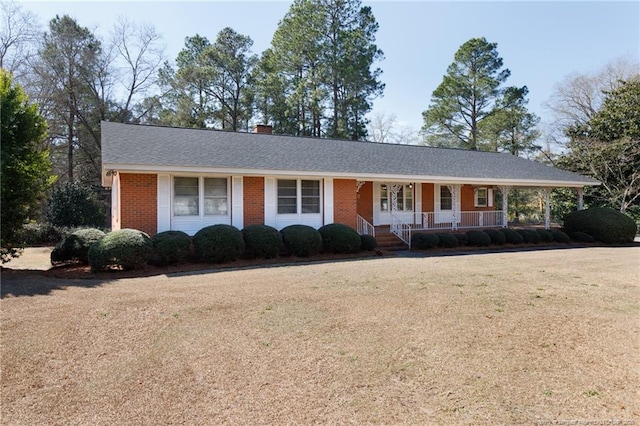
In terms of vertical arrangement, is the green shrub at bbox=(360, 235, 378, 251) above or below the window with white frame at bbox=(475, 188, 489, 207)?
below

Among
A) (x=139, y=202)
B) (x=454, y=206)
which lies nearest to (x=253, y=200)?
(x=139, y=202)

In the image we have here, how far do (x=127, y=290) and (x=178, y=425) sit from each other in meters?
5.06

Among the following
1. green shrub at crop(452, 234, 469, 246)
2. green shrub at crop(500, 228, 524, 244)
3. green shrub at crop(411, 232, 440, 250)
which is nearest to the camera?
green shrub at crop(411, 232, 440, 250)

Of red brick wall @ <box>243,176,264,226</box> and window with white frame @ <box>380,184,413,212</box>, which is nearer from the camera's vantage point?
red brick wall @ <box>243,176,264,226</box>

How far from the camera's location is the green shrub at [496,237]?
16594 millimetres

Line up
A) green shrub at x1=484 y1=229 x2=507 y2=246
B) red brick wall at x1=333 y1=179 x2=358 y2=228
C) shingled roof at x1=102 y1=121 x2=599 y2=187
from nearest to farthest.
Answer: shingled roof at x1=102 y1=121 x2=599 y2=187 < red brick wall at x1=333 y1=179 x2=358 y2=228 < green shrub at x1=484 y1=229 x2=507 y2=246

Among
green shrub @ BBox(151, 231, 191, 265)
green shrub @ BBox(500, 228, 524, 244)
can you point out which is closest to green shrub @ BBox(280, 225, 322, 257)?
green shrub @ BBox(151, 231, 191, 265)

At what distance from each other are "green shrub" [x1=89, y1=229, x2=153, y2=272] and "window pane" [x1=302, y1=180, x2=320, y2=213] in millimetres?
6209

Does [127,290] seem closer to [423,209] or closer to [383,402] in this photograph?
[383,402]

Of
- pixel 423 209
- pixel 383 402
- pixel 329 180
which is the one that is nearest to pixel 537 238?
pixel 423 209

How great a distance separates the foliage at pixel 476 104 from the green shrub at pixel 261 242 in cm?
2866

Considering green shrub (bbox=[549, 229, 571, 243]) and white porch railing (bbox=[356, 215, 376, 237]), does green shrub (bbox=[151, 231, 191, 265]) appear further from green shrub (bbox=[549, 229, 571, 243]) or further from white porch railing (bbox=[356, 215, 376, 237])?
green shrub (bbox=[549, 229, 571, 243])

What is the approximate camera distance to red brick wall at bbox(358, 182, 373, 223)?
59.2ft

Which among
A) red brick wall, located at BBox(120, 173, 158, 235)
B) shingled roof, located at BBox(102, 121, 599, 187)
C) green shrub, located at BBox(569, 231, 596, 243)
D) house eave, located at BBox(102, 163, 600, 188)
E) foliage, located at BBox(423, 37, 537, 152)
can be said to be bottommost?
green shrub, located at BBox(569, 231, 596, 243)
